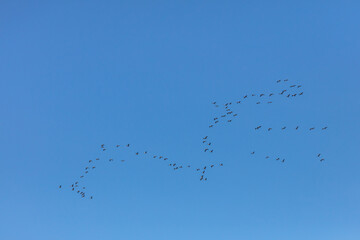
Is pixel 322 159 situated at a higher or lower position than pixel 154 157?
lower

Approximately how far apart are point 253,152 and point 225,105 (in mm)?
7471

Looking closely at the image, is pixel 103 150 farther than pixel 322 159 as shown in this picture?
Yes

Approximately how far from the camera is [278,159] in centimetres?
6619

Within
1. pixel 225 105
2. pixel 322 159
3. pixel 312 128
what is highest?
pixel 225 105

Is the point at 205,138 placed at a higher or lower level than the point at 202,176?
higher

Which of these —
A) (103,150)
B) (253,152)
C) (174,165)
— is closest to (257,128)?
(253,152)

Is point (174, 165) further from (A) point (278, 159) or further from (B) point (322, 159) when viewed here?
(B) point (322, 159)

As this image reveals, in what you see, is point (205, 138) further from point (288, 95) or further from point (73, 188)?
point (73, 188)

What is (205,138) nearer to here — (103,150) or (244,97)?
(244,97)

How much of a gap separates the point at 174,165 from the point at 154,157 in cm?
312

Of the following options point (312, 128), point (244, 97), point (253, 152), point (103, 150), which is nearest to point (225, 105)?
point (244, 97)

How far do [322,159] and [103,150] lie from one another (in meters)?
30.6

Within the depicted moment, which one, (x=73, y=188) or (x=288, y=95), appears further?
(x=73, y=188)

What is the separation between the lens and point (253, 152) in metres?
65.5
